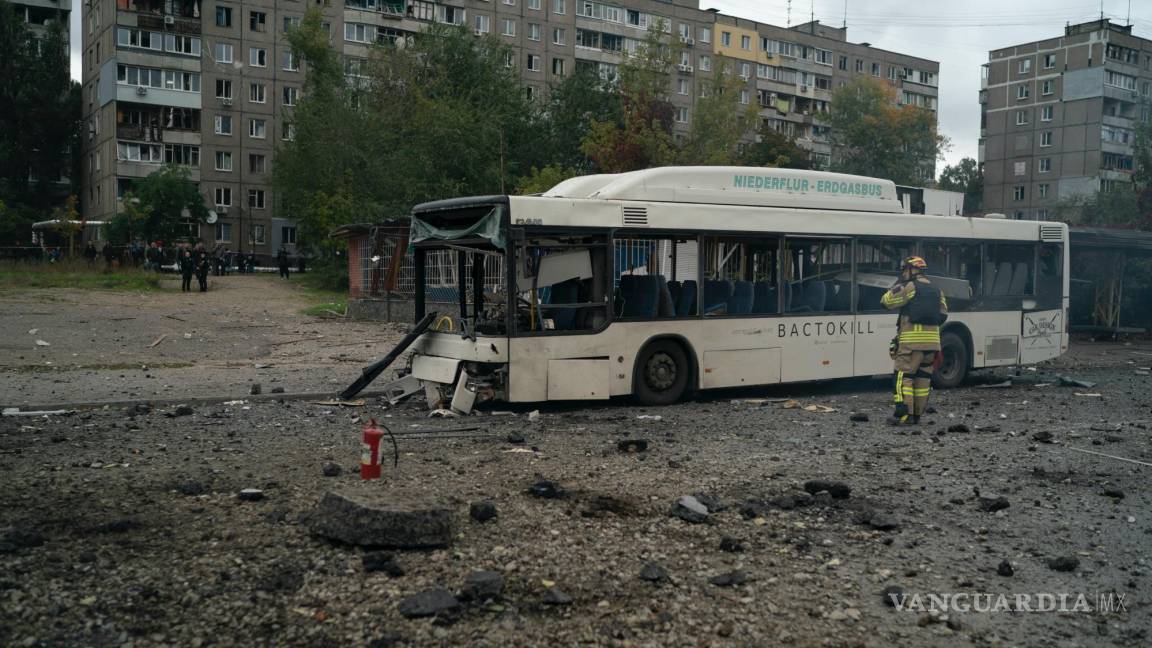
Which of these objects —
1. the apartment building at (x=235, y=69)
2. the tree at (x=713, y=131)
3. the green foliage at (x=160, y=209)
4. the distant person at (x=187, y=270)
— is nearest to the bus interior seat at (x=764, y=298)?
the distant person at (x=187, y=270)

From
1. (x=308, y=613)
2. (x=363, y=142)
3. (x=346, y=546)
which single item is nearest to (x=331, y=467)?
(x=346, y=546)

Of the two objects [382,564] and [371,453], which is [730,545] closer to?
[382,564]

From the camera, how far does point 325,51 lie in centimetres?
5078

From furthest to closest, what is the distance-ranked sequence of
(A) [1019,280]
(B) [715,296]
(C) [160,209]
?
(C) [160,209] < (A) [1019,280] < (B) [715,296]

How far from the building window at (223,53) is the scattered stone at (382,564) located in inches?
2657

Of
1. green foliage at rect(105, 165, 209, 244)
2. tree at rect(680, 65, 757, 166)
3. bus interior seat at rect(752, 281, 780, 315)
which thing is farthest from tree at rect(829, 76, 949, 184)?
bus interior seat at rect(752, 281, 780, 315)

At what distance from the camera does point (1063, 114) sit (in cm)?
8569

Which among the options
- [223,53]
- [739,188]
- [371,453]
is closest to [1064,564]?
[371,453]

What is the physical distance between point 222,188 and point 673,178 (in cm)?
6017

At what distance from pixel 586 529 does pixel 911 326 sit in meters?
6.94

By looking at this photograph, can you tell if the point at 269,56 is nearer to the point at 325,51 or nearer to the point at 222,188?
the point at 222,188

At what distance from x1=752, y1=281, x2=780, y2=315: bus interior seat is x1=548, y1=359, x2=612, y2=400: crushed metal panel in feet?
8.63

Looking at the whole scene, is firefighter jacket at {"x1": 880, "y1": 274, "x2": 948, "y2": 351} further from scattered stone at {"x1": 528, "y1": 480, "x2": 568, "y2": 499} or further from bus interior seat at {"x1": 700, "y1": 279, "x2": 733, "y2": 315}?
scattered stone at {"x1": 528, "y1": 480, "x2": 568, "y2": 499}

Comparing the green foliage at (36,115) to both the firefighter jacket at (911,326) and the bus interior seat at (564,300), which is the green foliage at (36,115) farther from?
the firefighter jacket at (911,326)
